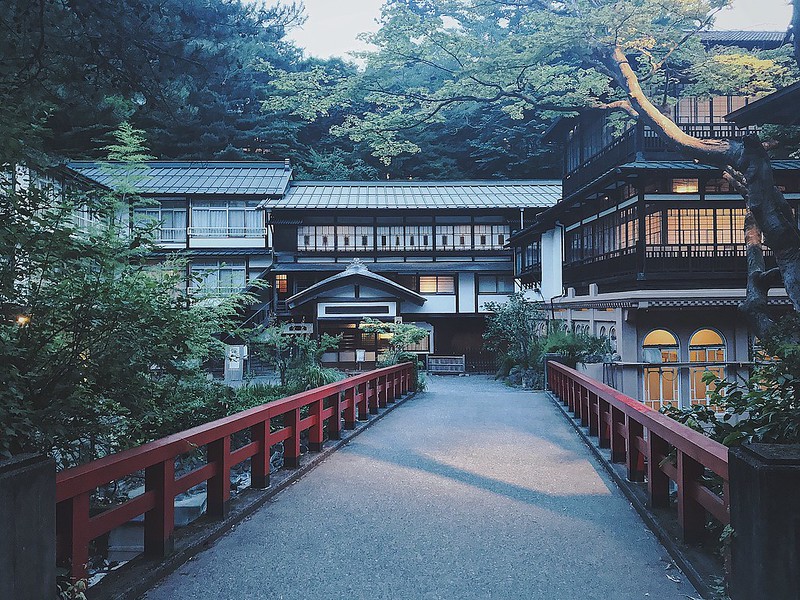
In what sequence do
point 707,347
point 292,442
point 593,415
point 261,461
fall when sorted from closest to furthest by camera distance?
point 261,461 < point 292,442 < point 593,415 < point 707,347

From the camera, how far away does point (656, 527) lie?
16.6ft

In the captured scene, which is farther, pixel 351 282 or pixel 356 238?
pixel 356 238

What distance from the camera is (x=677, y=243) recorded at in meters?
18.5

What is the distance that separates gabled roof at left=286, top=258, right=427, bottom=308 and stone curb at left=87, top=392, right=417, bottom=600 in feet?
70.6

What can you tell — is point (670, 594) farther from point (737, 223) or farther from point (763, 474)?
point (737, 223)

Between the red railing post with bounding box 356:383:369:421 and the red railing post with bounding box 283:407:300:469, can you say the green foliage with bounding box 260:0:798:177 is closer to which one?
the red railing post with bounding box 356:383:369:421

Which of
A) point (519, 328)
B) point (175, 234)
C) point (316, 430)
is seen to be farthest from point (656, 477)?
point (175, 234)

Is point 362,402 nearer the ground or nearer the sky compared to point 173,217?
nearer the ground

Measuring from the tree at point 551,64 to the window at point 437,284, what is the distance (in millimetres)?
18245

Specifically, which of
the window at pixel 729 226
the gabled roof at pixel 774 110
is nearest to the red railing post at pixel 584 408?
the gabled roof at pixel 774 110

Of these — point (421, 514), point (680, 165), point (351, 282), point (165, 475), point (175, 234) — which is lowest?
point (421, 514)

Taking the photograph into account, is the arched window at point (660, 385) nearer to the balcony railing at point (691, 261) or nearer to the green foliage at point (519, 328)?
the balcony railing at point (691, 261)

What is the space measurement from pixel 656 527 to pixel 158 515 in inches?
152

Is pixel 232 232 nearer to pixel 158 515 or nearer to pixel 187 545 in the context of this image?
pixel 187 545
